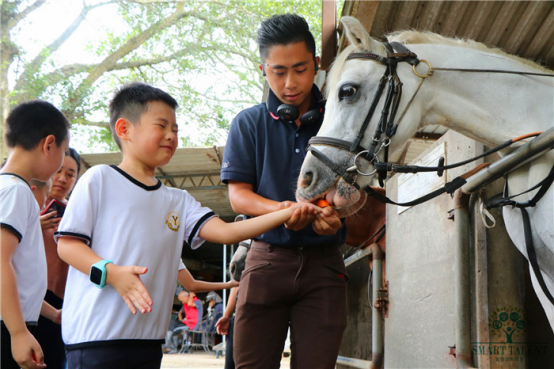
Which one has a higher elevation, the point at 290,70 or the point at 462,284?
the point at 290,70

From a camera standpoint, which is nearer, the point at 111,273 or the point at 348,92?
the point at 111,273

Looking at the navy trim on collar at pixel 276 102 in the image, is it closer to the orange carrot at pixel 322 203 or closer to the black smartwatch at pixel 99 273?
the orange carrot at pixel 322 203

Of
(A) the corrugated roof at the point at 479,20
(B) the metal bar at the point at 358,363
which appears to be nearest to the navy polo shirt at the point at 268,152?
(A) the corrugated roof at the point at 479,20

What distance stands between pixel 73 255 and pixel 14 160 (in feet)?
2.68

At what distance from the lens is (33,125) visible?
2.31 m

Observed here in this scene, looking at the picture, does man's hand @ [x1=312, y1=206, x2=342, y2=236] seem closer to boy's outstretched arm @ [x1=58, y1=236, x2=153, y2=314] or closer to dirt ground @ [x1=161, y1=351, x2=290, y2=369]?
boy's outstretched arm @ [x1=58, y1=236, x2=153, y2=314]

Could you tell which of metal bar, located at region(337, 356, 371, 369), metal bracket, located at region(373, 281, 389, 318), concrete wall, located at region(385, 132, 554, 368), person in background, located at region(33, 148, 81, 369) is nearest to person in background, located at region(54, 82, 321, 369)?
person in background, located at region(33, 148, 81, 369)

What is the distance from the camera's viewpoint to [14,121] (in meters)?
2.33

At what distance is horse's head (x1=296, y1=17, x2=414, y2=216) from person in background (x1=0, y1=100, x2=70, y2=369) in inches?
44.3

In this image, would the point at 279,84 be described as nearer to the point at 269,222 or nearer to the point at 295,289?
the point at 269,222

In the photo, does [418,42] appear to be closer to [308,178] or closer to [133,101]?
[308,178]

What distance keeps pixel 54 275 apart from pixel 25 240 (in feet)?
2.63

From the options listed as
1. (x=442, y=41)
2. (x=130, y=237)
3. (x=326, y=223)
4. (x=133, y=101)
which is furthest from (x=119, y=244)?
(x=442, y=41)

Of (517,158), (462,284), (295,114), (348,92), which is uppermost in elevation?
(348,92)
